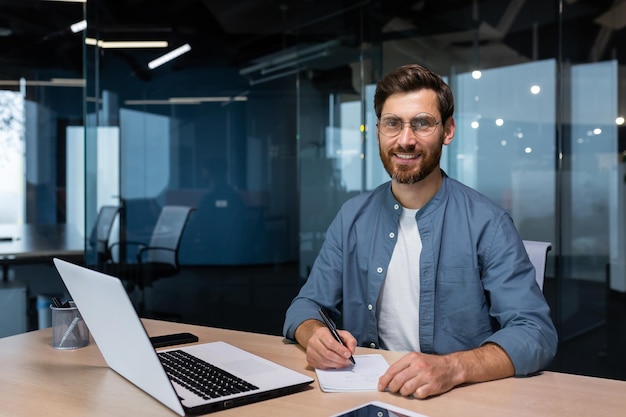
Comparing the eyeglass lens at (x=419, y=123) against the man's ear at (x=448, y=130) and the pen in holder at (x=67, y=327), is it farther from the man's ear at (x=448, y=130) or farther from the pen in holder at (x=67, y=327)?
the pen in holder at (x=67, y=327)

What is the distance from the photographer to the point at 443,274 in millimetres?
1840

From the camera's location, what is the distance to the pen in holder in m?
1.70

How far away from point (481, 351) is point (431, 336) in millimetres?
397

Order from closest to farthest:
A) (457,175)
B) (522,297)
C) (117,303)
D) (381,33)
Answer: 1. (117,303)
2. (522,297)
3. (457,175)
4. (381,33)

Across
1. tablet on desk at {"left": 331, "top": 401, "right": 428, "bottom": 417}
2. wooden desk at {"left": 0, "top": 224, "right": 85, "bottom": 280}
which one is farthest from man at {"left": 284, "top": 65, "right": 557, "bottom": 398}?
wooden desk at {"left": 0, "top": 224, "right": 85, "bottom": 280}

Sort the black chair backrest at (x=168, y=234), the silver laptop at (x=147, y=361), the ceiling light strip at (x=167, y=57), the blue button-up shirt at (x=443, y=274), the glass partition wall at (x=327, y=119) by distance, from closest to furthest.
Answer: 1. the silver laptop at (x=147, y=361)
2. the blue button-up shirt at (x=443, y=274)
3. the glass partition wall at (x=327, y=119)
4. the black chair backrest at (x=168, y=234)
5. the ceiling light strip at (x=167, y=57)

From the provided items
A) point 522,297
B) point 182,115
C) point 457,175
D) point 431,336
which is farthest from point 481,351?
point 182,115

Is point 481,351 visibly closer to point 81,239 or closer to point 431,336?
point 431,336

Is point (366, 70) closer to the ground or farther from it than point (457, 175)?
farther from it

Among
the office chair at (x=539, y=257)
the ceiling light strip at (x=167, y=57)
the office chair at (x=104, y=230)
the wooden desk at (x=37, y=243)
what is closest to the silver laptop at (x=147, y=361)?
the office chair at (x=539, y=257)

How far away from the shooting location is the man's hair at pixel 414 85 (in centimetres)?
188

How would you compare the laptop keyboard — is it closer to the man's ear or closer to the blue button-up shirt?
the blue button-up shirt

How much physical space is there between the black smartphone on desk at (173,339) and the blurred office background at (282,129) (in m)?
2.97

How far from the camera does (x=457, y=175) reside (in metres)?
4.40
